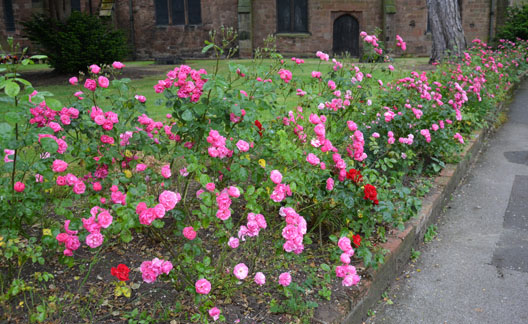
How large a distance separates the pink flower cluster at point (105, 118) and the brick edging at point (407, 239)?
64.1 inches

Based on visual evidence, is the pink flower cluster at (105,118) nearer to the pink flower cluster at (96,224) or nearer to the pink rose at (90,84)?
the pink rose at (90,84)

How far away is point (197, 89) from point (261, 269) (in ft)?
3.68

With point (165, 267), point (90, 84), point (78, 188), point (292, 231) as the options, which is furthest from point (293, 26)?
point (165, 267)

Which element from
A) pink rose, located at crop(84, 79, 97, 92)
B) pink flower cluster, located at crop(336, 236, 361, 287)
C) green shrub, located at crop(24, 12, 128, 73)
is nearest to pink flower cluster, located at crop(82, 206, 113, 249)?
pink rose, located at crop(84, 79, 97, 92)

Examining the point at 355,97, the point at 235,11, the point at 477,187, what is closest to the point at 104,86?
the point at 355,97

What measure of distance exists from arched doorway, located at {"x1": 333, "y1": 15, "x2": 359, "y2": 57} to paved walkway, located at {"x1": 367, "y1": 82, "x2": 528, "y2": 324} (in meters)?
20.4

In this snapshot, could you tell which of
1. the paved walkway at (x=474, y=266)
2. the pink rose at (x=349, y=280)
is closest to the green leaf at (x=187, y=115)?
the pink rose at (x=349, y=280)

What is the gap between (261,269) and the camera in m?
3.05

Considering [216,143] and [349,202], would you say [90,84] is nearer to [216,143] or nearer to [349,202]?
[216,143]

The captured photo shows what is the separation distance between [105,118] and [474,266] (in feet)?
9.25

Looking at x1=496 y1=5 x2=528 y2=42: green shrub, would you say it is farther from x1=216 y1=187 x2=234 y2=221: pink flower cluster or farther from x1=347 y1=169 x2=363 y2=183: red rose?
x1=216 y1=187 x2=234 y2=221: pink flower cluster

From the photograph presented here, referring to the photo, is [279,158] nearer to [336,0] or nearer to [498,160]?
[498,160]

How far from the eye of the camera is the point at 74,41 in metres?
14.9

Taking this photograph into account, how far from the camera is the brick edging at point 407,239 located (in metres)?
3.03
